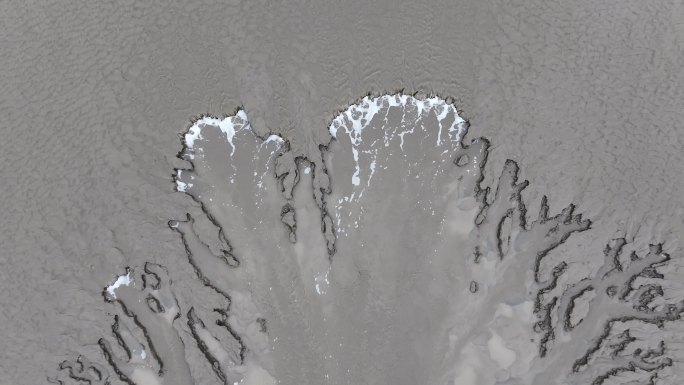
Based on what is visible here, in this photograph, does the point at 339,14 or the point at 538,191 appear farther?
the point at 339,14

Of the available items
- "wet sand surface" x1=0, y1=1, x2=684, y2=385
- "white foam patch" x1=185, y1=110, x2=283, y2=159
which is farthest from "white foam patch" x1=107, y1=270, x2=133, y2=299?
"white foam patch" x1=185, y1=110, x2=283, y2=159

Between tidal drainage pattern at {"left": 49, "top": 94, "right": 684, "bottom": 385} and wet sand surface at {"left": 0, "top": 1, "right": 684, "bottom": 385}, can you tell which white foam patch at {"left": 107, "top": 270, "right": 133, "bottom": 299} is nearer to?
tidal drainage pattern at {"left": 49, "top": 94, "right": 684, "bottom": 385}

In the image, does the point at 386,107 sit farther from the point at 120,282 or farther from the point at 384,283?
the point at 120,282

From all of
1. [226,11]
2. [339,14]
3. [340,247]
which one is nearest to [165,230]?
[340,247]

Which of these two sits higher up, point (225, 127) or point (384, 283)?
point (225, 127)

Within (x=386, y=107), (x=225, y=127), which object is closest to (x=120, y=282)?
(x=225, y=127)

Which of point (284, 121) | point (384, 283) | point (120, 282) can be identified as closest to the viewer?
point (384, 283)

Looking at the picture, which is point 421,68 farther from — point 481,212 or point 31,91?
point 31,91
